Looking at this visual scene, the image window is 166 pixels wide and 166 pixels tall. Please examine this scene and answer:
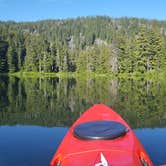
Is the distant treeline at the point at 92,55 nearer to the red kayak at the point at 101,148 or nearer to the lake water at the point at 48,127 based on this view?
the lake water at the point at 48,127

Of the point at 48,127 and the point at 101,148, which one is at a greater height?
the point at 101,148

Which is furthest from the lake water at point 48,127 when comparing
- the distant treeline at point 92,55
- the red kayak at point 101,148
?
the distant treeline at point 92,55

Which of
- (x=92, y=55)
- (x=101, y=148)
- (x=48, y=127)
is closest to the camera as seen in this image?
(x=101, y=148)

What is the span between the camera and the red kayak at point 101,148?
6922mm

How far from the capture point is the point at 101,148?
7.52m

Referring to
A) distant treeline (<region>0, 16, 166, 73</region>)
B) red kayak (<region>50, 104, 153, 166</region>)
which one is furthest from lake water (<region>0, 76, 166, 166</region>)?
distant treeline (<region>0, 16, 166, 73</region>)

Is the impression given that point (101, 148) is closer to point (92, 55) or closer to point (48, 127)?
point (48, 127)

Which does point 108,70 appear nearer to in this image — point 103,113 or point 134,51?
point 134,51

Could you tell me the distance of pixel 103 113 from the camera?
11312 mm

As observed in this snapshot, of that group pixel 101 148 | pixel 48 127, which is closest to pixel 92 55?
pixel 48 127

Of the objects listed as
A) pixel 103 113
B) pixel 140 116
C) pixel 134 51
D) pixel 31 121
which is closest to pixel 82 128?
pixel 103 113

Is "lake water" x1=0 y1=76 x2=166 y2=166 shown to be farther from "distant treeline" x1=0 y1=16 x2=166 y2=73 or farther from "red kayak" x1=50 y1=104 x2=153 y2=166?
"distant treeline" x1=0 y1=16 x2=166 y2=73

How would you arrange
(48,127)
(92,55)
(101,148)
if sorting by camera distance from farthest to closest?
(92,55) < (48,127) < (101,148)

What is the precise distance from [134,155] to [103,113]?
4025 millimetres
